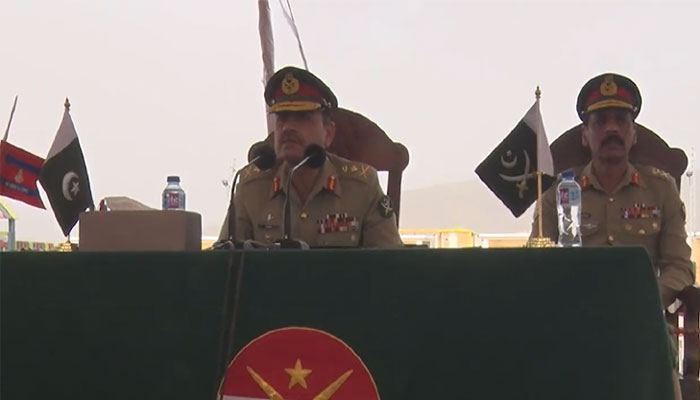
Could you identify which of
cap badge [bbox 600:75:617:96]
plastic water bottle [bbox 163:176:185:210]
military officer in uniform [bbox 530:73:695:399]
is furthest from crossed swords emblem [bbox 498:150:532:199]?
plastic water bottle [bbox 163:176:185:210]

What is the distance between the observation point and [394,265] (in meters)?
1.01

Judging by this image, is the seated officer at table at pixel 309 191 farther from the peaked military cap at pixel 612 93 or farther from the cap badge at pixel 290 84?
the peaked military cap at pixel 612 93

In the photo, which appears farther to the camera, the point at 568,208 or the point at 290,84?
the point at 290,84

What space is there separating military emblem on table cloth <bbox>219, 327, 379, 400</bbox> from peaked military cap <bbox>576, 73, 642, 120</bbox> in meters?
1.39

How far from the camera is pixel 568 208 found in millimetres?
1932

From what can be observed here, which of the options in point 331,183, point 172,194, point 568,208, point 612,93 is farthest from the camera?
point 331,183

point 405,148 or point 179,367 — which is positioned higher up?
point 405,148

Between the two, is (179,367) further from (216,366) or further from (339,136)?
(339,136)

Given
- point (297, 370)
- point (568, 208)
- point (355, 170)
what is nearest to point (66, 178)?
point (355, 170)

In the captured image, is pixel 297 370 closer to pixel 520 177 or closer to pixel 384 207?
pixel 520 177

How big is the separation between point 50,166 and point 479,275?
1.26m

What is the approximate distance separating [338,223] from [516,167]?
26.3 inches

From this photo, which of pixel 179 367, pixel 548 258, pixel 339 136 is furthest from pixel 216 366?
pixel 339 136

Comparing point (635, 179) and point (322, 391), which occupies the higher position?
point (635, 179)
